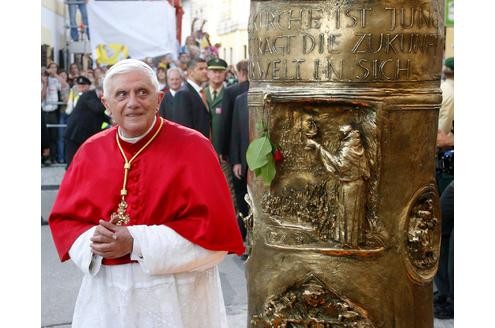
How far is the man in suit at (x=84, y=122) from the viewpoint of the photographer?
1088cm

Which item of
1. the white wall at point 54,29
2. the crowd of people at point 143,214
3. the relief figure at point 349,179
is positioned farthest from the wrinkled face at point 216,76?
the white wall at point 54,29

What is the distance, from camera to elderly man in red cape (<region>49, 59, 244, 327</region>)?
14.4 feet

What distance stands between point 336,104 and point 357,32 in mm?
318

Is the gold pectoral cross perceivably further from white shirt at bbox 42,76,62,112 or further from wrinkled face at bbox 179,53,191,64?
white shirt at bbox 42,76,62,112

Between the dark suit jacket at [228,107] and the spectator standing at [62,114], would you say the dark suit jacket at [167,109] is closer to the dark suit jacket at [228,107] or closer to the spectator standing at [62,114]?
the dark suit jacket at [228,107]

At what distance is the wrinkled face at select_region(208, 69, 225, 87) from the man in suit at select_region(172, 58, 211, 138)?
1.93 ft

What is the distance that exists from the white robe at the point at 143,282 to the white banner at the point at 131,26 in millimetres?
10602

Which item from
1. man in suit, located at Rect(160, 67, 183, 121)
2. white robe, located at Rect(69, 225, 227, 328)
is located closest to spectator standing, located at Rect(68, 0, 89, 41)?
man in suit, located at Rect(160, 67, 183, 121)

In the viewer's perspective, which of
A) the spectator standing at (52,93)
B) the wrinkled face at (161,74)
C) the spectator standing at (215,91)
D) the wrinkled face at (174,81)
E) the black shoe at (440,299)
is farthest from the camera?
the spectator standing at (52,93)

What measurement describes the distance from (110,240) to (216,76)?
6534mm

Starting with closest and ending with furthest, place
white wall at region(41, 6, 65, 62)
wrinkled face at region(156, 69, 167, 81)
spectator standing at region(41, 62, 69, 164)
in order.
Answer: wrinkled face at region(156, 69, 167, 81) < spectator standing at region(41, 62, 69, 164) < white wall at region(41, 6, 65, 62)

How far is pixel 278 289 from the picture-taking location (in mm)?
4324

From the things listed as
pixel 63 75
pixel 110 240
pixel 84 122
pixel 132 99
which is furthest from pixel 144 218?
pixel 63 75

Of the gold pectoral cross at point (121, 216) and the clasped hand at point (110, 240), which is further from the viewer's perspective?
the gold pectoral cross at point (121, 216)
